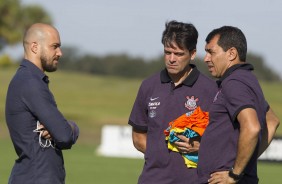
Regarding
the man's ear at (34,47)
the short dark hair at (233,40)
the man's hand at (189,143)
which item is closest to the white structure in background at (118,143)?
the man's hand at (189,143)

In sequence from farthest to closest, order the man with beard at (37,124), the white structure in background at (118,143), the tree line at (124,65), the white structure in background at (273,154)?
the tree line at (124,65) < the white structure in background at (118,143) < the white structure in background at (273,154) < the man with beard at (37,124)

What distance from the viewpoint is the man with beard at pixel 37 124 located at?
24.2 ft

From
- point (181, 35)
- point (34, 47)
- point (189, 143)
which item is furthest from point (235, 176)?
point (34, 47)

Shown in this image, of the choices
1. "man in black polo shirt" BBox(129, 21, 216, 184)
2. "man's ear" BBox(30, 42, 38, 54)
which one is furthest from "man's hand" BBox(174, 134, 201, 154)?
"man's ear" BBox(30, 42, 38, 54)

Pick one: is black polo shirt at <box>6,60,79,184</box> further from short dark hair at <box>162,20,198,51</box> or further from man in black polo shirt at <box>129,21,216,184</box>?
short dark hair at <box>162,20,198,51</box>

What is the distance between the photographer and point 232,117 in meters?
7.08

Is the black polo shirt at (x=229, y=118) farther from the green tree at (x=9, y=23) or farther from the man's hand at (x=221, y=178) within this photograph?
the green tree at (x=9, y=23)

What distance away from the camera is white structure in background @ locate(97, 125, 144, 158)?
25562 mm

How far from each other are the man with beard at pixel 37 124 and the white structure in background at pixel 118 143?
58.6ft

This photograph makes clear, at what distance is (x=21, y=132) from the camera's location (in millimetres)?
7473

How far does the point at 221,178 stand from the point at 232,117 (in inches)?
20.7

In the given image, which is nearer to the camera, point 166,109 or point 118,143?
point 166,109

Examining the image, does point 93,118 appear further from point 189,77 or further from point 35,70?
point 35,70

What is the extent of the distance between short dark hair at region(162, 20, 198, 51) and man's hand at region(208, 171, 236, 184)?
1.48 m
